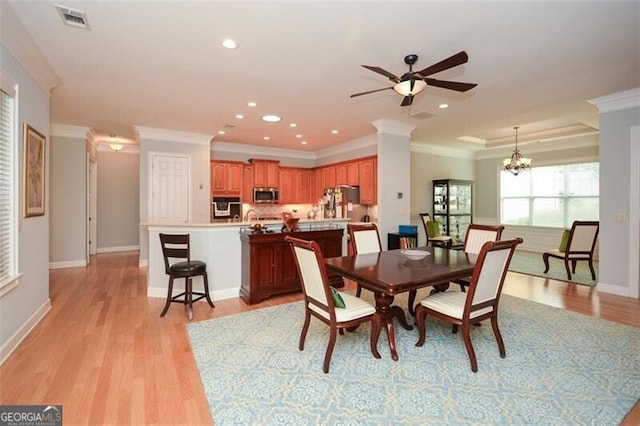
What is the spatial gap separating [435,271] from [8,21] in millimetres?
3888

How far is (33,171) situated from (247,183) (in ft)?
13.9

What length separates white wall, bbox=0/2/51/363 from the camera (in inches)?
97.7

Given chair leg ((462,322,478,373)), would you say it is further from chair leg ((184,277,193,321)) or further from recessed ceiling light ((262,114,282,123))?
recessed ceiling light ((262,114,282,123))

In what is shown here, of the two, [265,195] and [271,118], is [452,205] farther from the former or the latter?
[271,118]

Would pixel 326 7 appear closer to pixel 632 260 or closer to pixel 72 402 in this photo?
pixel 72 402

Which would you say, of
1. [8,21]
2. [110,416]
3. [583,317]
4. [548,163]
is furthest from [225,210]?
[548,163]

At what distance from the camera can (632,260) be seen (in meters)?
4.09

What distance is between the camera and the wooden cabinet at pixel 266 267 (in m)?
3.91

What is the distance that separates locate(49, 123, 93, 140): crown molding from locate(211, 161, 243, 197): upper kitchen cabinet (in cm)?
238

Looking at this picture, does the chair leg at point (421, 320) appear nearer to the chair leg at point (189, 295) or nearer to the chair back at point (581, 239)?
the chair leg at point (189, 295)

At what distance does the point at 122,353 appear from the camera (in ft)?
8.50

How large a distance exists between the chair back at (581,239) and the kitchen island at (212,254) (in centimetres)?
487

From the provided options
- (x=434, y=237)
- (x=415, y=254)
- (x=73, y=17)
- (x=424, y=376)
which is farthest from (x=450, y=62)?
(x=434, y=237)

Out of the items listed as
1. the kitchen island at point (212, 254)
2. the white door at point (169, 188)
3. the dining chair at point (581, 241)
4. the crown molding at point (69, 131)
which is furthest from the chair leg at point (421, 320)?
the crown molding at point (69, 131)
